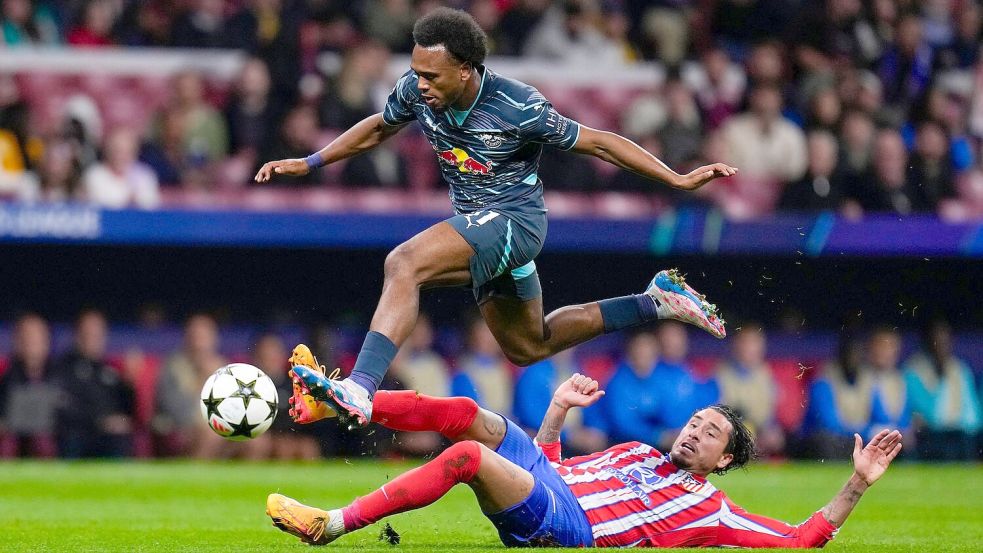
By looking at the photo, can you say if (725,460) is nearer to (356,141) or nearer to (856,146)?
(356,141)

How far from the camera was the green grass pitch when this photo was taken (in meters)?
7.61

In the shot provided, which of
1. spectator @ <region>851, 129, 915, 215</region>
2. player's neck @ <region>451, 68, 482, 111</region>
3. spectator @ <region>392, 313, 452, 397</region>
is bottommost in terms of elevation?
spectator @ <region>392, 313, 452, 397</region>

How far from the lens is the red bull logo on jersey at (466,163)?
7.51 metres

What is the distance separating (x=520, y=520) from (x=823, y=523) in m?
1.45

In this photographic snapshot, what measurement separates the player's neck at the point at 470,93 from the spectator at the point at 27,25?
885 centimetres

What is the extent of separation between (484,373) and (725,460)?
7555mm

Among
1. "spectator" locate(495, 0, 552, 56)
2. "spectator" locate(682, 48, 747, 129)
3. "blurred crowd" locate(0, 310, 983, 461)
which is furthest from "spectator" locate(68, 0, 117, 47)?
"spectator" locate(682, 48, 747, 129)

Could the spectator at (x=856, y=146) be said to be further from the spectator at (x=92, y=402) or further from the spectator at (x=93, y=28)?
the spectator at (x=93, y=28)

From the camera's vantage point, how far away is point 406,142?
1461 cm

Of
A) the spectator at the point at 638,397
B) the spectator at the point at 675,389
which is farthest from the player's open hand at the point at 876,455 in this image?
the spectator at the point at 638,397

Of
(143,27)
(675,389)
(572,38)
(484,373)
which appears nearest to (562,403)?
(675,389)

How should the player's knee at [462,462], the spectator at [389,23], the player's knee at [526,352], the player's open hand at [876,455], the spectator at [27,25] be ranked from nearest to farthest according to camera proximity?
the player's knee at [462,462] → the player's open hand at [876,455] → the player's knee at [526,352] → the spectator at [27,25] → the spectator at [389,23]

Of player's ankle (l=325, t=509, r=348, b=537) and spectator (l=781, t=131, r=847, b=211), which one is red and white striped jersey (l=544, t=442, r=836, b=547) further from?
spectator (l=781, t=131, r=847, b=211)

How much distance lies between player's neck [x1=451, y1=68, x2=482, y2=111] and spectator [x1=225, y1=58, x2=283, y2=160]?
7.06m
